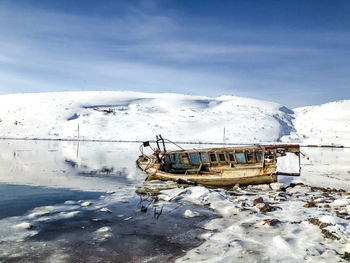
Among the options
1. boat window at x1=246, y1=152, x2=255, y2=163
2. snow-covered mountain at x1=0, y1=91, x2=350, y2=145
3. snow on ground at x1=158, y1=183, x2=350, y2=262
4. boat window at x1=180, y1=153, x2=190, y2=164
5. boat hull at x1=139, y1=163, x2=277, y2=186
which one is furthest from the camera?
snow-covered mountain at x1=0, y1=91, x2=350, y2=145

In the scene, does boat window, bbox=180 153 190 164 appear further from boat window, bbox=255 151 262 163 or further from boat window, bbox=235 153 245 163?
boat window, bbox=255 151 262 163

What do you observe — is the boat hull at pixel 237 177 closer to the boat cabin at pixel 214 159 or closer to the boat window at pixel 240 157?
the boat cabin at pixel 214 159

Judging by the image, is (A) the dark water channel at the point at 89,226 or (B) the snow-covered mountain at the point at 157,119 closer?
(A) the dark water channel at the point at 89,226

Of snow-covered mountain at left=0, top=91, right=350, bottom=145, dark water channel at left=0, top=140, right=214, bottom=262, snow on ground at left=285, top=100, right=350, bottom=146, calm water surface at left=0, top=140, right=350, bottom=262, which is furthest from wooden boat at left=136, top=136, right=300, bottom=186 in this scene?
snow on ground at left=285, top=100, right=350, bottom=146

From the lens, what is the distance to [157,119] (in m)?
138

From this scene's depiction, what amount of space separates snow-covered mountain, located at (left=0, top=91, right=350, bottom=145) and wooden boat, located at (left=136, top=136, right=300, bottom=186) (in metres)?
85.1

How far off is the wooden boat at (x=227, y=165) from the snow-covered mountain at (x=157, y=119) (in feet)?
279

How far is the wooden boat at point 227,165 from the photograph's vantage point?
2025 centimetres

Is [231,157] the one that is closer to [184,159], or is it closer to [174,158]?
[184,159]

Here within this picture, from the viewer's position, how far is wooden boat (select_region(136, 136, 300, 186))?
A: 20250mm

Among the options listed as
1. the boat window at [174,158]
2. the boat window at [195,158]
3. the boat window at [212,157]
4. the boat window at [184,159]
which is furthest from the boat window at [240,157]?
the boat window at [174,158]

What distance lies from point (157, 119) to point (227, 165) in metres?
116

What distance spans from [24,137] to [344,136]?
144358 mm

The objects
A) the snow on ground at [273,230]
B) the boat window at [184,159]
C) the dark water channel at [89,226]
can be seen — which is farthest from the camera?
the boat window at [184,159]
